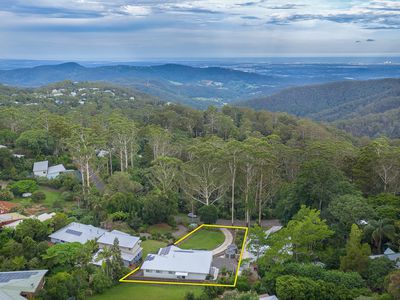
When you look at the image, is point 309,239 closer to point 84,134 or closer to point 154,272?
point 154,272

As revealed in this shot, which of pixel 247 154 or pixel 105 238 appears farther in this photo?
pixel 247 154

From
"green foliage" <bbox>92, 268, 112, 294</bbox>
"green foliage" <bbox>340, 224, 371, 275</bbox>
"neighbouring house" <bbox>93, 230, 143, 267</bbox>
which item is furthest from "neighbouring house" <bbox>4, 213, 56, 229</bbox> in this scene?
"green foliage" <bbox>340, 224, 371, 275</bbox>

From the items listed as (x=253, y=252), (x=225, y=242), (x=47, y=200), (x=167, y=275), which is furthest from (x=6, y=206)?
(x=253, y=252)

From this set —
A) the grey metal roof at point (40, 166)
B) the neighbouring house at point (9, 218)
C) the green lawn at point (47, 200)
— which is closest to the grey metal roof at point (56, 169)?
the grey metal roof at point (40, 166)

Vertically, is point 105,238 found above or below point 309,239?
below

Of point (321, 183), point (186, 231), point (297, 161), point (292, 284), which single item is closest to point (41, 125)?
point (186, 231)

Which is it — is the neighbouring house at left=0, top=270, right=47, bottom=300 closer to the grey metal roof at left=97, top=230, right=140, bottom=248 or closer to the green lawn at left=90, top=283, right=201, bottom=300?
the green lawn at left=90, top=283, right=201, bottom=300
